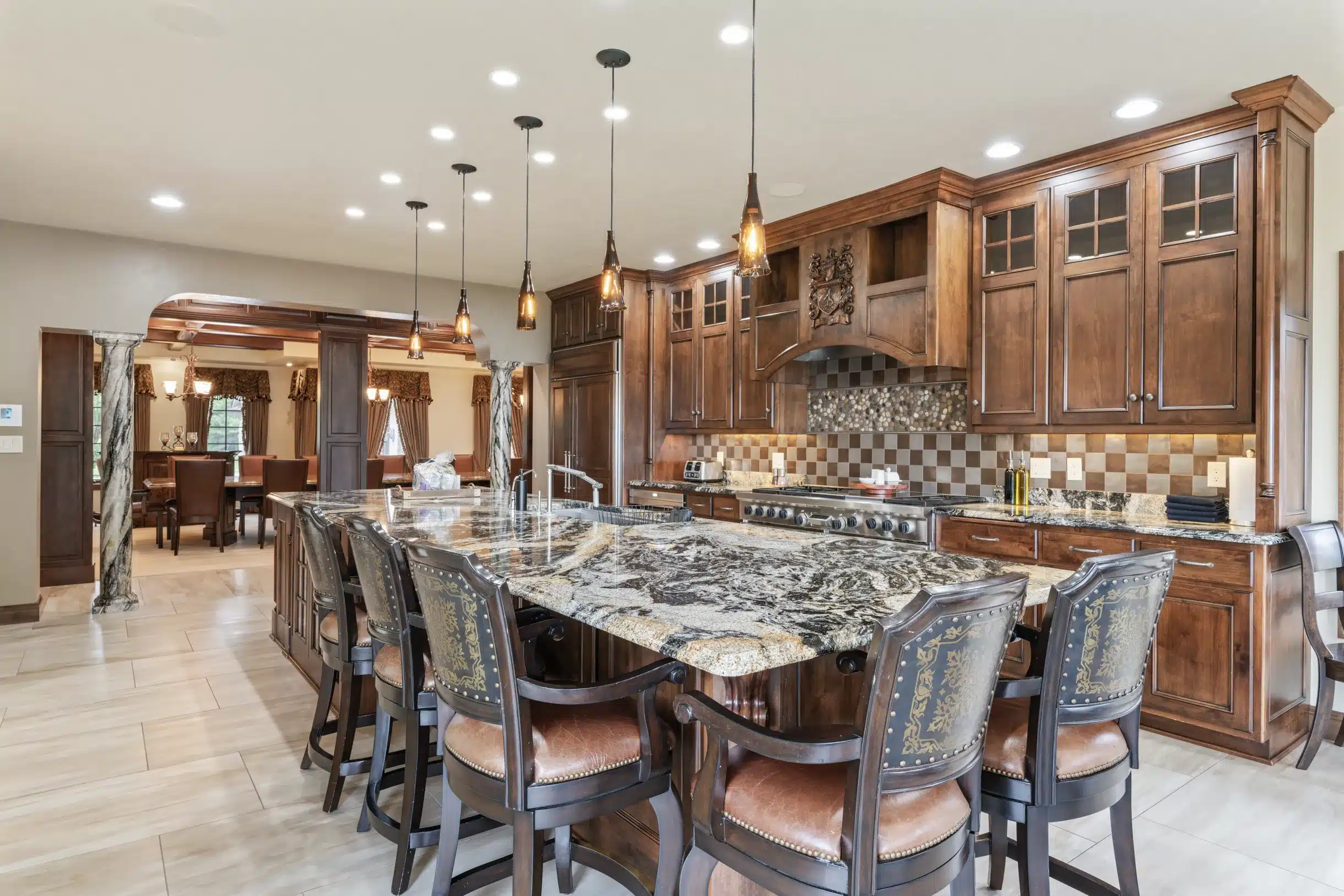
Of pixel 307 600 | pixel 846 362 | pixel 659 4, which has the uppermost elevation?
pixel 659 4

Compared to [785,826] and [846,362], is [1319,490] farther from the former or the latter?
[785,826]

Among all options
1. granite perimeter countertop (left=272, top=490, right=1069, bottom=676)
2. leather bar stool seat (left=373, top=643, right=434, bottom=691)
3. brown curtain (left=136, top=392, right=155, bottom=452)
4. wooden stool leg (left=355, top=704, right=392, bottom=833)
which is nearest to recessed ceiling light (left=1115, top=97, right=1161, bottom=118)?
granite perimeter countertop (left=272, top=490, right=1069, bottom=676)

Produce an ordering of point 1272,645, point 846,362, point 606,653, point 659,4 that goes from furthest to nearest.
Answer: point 846,362 < point 1272,645 < point 659,4 < point 606,653

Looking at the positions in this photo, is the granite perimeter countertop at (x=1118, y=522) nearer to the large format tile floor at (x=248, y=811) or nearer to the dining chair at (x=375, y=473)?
the large format tile floor at (x=248, y=811)

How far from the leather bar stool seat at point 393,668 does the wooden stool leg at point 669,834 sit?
0.75 meters

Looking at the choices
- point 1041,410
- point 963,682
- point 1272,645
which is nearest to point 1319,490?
point 1272,645

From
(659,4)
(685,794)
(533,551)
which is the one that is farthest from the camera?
(659,4)

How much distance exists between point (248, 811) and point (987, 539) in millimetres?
3280

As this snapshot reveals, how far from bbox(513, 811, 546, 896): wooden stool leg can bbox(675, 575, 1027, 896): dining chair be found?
321mm

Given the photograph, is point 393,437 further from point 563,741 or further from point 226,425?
point 563,741

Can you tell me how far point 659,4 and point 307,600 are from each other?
3254 mm

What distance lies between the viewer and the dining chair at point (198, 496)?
8242 millimetres

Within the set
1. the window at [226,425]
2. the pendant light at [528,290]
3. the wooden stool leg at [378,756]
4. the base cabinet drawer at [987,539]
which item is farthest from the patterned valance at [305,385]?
the wooden stool leg at [378,756]

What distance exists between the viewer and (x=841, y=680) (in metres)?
1.84
